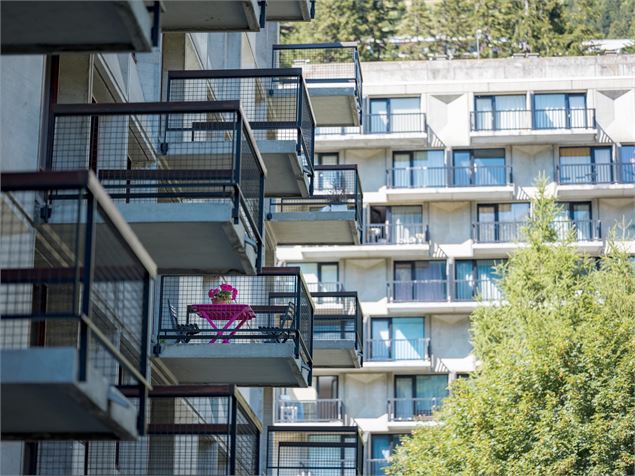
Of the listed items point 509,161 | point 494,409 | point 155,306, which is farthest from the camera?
point 509,161

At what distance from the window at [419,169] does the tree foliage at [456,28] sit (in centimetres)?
1908

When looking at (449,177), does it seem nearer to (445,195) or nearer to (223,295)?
(445,195)

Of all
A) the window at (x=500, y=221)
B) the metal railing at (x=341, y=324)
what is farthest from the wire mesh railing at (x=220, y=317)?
the window at (x=500, y=221)

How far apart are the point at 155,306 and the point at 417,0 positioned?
72.4 meters

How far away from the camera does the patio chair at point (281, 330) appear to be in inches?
861

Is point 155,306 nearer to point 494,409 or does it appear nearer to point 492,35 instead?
point 494,409

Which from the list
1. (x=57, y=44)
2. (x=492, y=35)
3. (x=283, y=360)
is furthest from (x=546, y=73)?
(x=57, y=44)

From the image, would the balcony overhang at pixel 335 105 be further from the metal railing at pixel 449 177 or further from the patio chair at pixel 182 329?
the metal railing at pixel 449 177

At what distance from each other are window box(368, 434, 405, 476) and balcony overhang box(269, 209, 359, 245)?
986 inches

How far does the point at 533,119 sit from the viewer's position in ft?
199

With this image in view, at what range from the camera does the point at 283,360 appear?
2172 centimetres

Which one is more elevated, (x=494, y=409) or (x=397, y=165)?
(x=397, y=165)

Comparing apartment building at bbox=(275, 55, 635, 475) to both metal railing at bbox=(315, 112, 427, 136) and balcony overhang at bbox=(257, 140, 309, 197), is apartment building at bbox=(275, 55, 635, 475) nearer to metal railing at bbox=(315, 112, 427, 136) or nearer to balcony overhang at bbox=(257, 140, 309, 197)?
metal railing at bbox=(315, 112, 427, 136)

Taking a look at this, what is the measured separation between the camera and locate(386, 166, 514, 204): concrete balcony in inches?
2356
